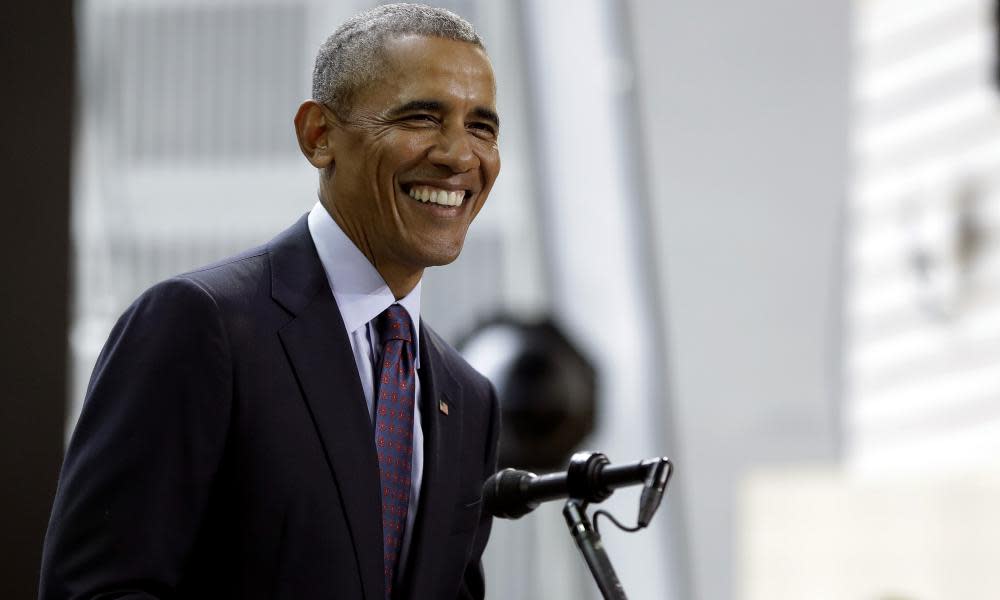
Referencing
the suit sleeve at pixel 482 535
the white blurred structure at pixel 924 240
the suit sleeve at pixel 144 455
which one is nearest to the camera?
the suit sleeve at pixel 144 455

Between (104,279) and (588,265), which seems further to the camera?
(588,265)

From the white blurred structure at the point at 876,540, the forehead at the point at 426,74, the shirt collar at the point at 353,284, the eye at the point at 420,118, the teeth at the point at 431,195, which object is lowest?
the white blurred structure at the point at 876,540

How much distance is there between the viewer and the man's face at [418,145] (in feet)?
4.32

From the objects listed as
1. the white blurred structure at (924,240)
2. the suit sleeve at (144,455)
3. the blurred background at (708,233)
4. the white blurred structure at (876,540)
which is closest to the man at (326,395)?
the suit sleeve at (144,455)

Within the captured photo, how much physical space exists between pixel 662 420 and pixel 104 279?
2.35 meters

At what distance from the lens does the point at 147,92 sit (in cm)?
534

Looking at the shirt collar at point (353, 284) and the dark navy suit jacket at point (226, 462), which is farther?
the shirt collar at point (353, 284)

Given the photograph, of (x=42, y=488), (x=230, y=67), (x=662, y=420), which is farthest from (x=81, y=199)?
(x=42, y=488)

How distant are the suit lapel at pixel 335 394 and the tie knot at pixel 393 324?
6 cm

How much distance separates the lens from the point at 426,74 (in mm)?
1318

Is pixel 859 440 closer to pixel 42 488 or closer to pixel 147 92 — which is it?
pixel 147 92

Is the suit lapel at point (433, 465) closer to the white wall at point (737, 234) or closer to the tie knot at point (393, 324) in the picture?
the tie knot at point (393, 324)

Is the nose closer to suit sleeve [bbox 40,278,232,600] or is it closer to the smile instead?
the smile

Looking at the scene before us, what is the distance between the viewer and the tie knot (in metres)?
1.39
